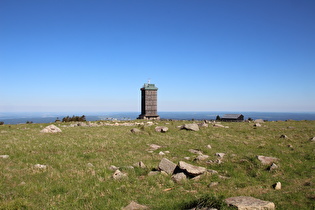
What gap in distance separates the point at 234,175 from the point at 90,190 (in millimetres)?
7548

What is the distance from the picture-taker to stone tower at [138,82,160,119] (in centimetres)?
4984

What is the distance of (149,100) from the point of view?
50094 millimetres

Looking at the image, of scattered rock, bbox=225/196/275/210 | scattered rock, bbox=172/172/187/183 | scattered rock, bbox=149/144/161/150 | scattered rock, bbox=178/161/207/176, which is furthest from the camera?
scattered rock, bbox=149/144/161/150

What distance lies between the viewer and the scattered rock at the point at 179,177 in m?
11.3

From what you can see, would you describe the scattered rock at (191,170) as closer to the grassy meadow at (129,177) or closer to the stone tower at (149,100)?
the grassy meadow at (129,177)

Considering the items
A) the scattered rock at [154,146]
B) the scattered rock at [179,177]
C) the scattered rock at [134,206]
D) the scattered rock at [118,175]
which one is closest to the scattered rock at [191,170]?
the scattered rock at [179,177]

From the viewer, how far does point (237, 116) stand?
52.2 metres

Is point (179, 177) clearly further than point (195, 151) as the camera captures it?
No

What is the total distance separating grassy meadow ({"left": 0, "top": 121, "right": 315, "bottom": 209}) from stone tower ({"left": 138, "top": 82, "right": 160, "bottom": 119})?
96.6 feet

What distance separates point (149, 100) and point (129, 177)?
3864 cm

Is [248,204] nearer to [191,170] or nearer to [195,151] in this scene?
[191,170]

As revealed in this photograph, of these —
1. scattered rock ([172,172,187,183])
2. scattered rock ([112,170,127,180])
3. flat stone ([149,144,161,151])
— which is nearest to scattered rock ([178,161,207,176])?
scattered rock ([172,172,187,183])

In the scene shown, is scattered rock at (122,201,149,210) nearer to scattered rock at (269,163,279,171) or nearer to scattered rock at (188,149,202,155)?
scattered rock at (269,163,279,171)

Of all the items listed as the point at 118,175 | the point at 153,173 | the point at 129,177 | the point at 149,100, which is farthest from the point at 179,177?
the point at 149,100
